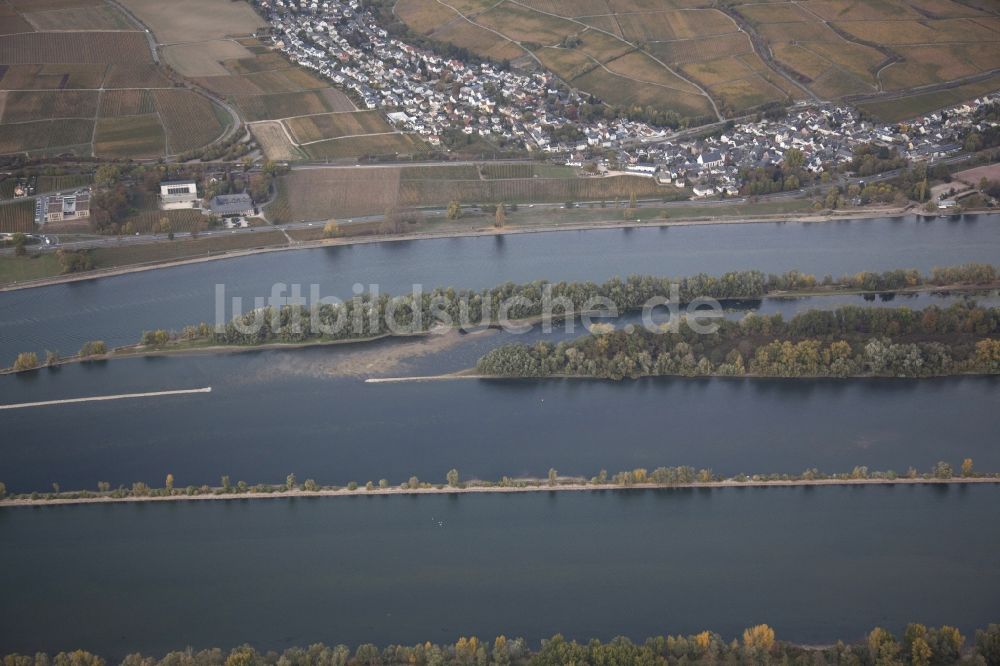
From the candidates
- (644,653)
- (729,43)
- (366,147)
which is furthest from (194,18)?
(644,653)

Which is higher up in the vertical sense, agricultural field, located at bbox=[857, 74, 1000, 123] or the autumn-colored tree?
agricultural field, located at bbox=[857, 74, 1000, 123]

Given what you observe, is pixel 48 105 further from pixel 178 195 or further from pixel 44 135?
pixel 178 195

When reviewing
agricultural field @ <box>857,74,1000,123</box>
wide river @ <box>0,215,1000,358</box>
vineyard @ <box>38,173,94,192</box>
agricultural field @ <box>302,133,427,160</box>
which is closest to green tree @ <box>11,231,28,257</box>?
wide river @ <box>0,215,1000,358</box>

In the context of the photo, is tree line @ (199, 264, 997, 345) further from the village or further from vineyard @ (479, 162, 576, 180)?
vineyard @ (479, 162, 576, 180)

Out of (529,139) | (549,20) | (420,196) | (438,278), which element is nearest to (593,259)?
(438,278)

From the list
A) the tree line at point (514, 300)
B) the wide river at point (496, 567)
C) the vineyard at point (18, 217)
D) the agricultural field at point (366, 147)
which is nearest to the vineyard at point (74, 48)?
the agricultural field at point (366, 147)
